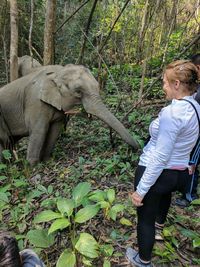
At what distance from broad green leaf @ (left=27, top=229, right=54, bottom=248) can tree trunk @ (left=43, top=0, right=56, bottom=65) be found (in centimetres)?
459

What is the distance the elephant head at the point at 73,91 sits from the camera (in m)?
6.03

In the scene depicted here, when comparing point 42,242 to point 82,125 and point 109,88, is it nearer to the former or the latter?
point 82,125

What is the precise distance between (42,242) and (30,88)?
13.8ft

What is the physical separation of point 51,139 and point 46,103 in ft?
2.24

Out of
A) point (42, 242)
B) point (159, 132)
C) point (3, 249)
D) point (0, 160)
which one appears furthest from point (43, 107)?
point (3, 249)

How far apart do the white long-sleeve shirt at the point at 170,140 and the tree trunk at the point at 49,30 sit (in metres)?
4.67

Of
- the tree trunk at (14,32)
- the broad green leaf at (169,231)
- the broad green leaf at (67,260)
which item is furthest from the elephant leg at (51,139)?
the broad green leaf at (67,260)

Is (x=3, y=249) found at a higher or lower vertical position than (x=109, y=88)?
higher

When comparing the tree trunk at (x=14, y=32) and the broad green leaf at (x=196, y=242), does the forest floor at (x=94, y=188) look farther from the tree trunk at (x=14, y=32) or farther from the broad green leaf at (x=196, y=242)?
the tree trunk at (x=14, y=32)

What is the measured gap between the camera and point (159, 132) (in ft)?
8.39

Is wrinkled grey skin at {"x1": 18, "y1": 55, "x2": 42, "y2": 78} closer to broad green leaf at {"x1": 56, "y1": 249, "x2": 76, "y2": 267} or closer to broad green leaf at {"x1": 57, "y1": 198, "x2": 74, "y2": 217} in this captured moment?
broad green leaf at {"x1": 57, "y1": 198, "x2": 74, "y2": 217}

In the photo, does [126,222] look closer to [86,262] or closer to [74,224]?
[86,262]

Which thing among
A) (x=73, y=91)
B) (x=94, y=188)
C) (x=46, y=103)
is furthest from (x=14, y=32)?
(x=94, y=188)

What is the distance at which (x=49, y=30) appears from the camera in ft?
22.5
